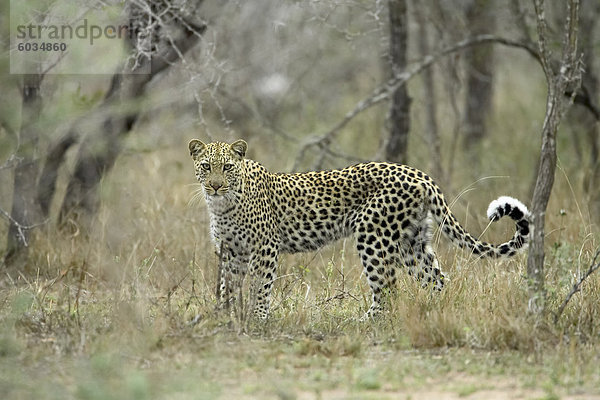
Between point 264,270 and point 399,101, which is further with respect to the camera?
point 399,101

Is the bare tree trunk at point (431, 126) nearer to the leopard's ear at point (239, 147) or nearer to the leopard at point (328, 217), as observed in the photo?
the leopard at point (328, 217)

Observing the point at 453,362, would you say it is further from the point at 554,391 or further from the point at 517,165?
the point at 517,165

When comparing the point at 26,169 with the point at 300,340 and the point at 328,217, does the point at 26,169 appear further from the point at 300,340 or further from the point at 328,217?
the point at 300,340

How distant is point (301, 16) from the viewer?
15.4 m

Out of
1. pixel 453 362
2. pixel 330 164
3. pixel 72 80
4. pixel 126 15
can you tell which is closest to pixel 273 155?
pixel 330 164

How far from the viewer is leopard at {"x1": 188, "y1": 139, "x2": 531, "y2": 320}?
294 inches

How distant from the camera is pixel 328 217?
7.83 m

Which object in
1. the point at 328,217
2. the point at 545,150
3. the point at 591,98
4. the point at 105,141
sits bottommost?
the point at 328,217

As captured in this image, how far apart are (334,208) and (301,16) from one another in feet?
27.0

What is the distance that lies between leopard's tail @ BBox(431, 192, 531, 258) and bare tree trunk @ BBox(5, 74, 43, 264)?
406cm

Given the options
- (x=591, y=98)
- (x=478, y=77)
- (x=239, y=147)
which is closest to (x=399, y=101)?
(x=591, y=98)

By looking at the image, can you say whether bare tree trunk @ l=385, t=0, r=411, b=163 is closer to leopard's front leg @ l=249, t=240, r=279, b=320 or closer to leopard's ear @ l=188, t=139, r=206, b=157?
leopard's ear @ l=188, t=139, r=206, b=157

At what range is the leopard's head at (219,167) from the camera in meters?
7.59

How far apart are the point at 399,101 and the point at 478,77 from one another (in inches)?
132
